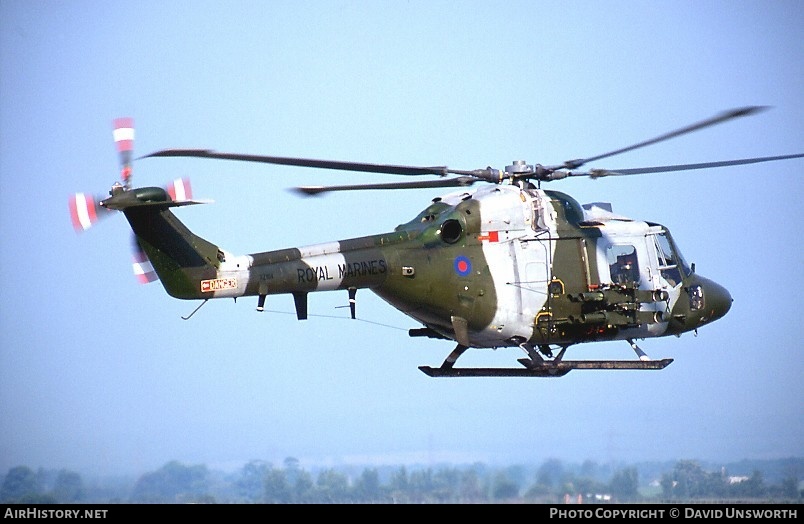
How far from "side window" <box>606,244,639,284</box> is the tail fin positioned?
600 centimetres

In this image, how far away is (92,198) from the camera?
17.6m

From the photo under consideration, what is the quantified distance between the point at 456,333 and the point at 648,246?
3.42 m

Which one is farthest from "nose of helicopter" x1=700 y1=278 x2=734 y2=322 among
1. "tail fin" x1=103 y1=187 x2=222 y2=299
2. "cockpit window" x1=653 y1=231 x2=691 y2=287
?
"tail fin" x1=103 y1=187 x2=222 y2=299

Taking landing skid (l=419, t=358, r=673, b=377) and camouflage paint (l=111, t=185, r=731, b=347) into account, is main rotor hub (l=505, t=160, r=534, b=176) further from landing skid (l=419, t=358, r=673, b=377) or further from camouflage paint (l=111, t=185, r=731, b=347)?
landing skid (l=419, t=358, r=673, b=377)

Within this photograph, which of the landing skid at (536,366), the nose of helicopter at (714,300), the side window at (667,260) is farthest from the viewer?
the nose of helicopter at (714,300)

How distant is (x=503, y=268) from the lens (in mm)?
20438

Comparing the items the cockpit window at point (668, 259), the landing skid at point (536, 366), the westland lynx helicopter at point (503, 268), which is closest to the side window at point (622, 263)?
the westland lynx helicopter at point (503, 268)

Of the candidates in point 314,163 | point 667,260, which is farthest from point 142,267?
point 667,260

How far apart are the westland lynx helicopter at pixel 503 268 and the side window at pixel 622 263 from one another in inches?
0.8

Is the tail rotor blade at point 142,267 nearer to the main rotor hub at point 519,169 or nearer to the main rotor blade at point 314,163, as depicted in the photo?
the main rotor blade at point 314,163

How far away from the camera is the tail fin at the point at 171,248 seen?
18.1m

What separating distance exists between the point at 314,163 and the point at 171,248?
220cm

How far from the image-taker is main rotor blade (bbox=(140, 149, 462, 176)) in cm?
1752
